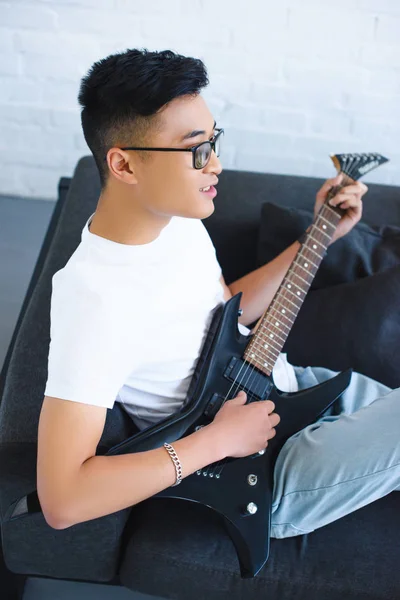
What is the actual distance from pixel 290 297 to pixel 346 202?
287mm

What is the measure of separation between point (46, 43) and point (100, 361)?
5.17 ft

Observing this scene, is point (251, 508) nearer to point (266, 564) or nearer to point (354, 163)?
point (266, 564)

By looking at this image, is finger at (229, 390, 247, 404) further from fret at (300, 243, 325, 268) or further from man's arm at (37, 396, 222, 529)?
fret at (300, 243, 325, 268)

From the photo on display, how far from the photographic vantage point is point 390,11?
2.25 m

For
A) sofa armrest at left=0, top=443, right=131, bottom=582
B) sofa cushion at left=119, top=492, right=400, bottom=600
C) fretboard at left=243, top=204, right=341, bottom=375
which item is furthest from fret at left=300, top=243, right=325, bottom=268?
sofa armrest at left=0, top=443, right=131, bottom=582

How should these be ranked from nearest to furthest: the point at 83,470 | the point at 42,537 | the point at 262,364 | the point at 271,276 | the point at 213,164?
the point at 83,470, the point at 213,164, the point at 42,537, the point at 262,364, the point at 271,276

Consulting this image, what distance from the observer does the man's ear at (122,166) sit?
4.02 ft

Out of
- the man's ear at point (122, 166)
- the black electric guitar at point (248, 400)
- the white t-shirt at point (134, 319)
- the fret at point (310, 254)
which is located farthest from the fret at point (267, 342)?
the man's ear at point (122, 166)

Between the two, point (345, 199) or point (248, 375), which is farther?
point (345, 199)

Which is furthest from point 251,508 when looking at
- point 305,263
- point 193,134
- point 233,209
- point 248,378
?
point 233,209

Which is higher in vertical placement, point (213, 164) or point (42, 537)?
point (213, 164)

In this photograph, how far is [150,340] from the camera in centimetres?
132

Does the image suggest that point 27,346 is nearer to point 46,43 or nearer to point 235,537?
point 235,537

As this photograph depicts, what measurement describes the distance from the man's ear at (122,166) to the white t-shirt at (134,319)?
0.12 m
